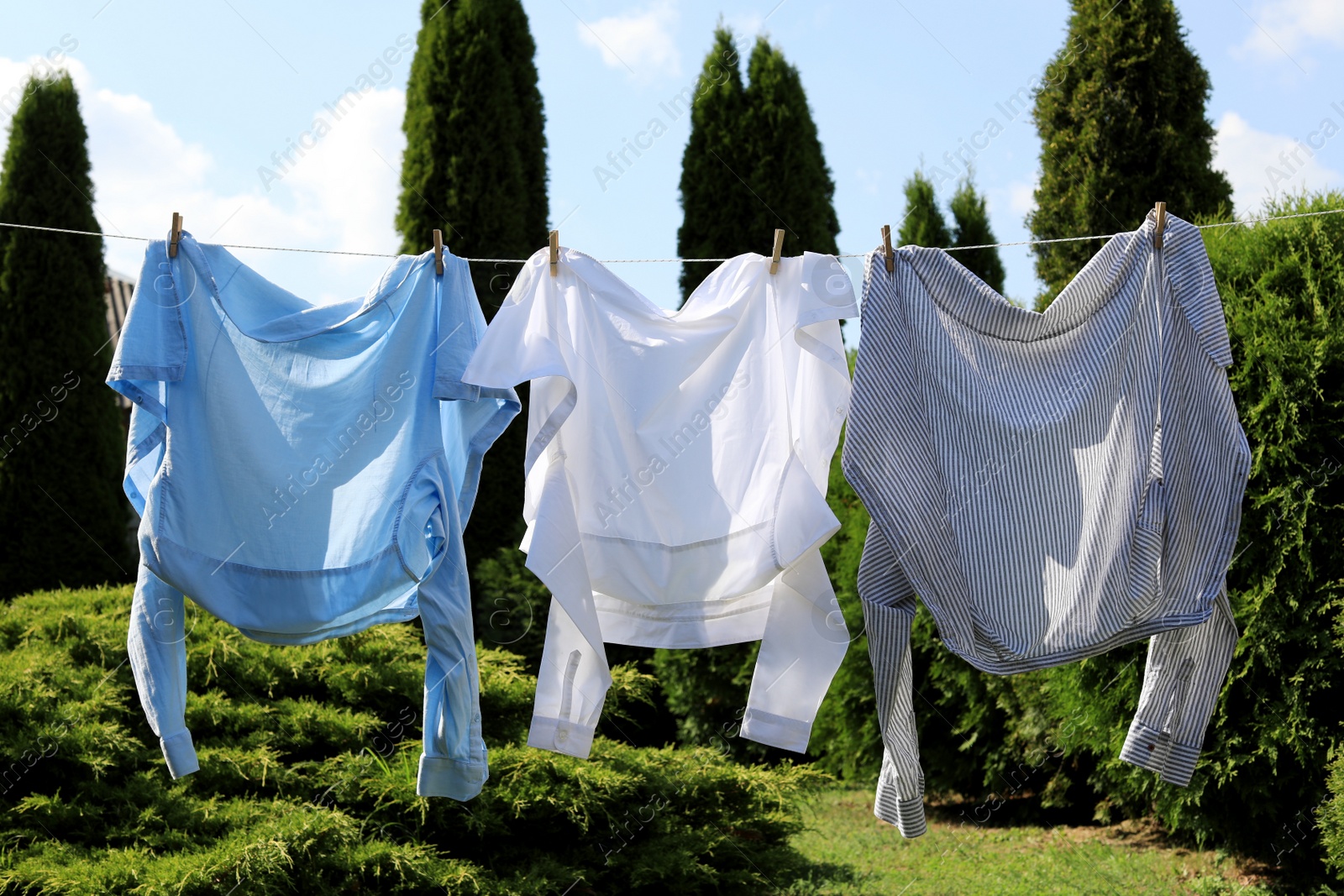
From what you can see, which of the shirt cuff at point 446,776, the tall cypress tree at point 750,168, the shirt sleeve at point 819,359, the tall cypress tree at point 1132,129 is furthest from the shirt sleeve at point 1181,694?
the tall cypress tree at point 750,168

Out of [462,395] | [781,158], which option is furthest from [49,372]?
[462,395]

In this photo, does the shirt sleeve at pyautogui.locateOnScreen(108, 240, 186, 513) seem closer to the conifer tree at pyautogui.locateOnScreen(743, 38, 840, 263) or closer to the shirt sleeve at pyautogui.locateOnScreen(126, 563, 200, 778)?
the shirt sleeve at pyautogui.locateOnScreen(126, 563, 200, 778)

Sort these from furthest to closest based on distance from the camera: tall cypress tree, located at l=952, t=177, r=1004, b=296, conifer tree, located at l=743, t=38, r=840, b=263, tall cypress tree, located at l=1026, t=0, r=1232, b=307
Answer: tall cypress tree, located at l=952, t=177, r=1004, b=296, conifer tree, located at l=743, t=38, r=840, b=263, tall cypress tree, located at l=1026, t=0, r=1232, b=307

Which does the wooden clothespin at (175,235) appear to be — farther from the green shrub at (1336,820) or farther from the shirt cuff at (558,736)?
the green shrub at (1336,820)

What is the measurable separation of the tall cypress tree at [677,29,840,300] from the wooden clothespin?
4.89 m

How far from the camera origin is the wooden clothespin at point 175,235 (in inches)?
107

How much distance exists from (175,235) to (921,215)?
6.70 metres

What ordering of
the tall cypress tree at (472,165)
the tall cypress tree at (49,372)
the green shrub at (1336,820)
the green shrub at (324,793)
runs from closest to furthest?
the green shrub at (324,793) → the green shrub at (1336,820) → the tall cypress tree at (472,165) → the tall cypress tree at (49,372)

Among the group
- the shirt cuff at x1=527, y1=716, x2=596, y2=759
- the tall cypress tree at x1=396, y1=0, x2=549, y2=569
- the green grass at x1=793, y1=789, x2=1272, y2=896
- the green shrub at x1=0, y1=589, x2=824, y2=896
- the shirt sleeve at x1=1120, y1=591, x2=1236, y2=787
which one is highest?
the tall cypress tree at x1=396, y1=0, x2=549, y2=569

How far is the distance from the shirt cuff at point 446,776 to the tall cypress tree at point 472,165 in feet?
15.0

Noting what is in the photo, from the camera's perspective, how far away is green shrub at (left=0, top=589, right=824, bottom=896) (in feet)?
11.1

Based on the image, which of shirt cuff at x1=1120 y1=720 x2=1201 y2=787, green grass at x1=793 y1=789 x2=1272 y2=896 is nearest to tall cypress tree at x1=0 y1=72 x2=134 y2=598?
green grass at x1=793 y1=789 x2=1272 y2=896

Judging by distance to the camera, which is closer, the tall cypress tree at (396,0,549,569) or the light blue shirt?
the light blue shirt

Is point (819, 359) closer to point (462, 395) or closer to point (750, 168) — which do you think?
point (462, 395)
